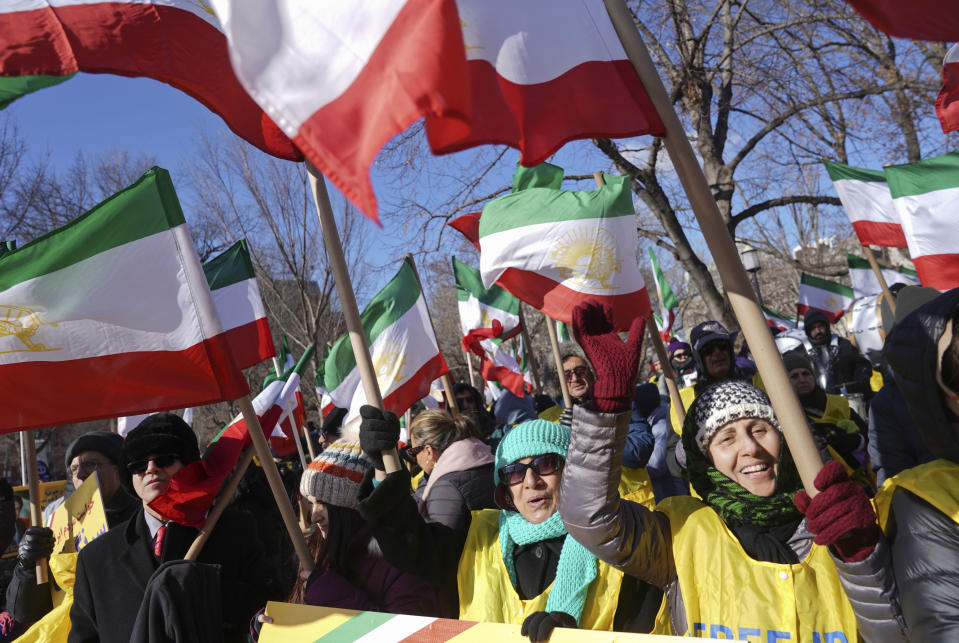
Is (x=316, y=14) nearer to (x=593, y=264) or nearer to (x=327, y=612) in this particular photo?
(x=327, y=612)

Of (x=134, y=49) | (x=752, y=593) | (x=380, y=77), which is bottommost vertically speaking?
(x=752, y=593)

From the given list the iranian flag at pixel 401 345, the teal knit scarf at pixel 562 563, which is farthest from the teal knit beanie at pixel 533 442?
the iranian flag at pixel 401 345

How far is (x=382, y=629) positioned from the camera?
239 centimetres

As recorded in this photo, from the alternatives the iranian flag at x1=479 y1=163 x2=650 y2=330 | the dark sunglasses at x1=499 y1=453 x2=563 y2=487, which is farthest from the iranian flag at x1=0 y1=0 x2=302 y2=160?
the iranian flag at x1=479 y1=163 x2=650 y2=330

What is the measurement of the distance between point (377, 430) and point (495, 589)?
29.3 inches

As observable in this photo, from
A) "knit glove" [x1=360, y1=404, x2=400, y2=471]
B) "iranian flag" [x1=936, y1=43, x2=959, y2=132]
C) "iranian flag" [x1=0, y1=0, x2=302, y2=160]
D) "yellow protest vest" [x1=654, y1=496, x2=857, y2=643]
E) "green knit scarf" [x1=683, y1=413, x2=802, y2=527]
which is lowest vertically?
"yellow protest vest" [x1=654, y1=496, x2=857, y2=643]

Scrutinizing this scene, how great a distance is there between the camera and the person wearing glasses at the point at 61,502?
3.89 meters

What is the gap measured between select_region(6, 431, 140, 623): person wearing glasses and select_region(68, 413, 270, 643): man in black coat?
2.41ft

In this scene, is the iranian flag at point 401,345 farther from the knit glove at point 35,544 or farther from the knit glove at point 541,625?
the knit glove at point 541,625

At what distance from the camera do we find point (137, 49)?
9.69 feet

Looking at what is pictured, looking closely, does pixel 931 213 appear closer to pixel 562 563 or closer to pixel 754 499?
pixel 754 499

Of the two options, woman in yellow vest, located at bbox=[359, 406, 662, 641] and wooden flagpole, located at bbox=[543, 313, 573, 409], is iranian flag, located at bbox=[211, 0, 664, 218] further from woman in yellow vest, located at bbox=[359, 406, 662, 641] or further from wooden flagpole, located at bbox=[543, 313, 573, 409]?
wooden flagpole, located at bbox=[543, 313, 573, 409]

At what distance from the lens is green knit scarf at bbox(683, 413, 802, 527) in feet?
7.68

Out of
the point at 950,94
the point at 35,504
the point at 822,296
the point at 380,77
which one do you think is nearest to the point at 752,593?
the point at 380,77
